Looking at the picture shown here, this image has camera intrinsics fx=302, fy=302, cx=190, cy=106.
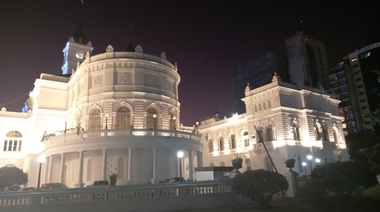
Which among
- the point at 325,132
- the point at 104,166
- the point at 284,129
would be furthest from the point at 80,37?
the point at 325,132

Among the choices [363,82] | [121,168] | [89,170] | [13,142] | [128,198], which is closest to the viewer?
[128,198]

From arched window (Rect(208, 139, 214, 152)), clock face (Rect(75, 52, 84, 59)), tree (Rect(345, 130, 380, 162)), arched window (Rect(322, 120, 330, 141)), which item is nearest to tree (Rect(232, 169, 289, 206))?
arched window (Rect(322, 120, 330, 141))

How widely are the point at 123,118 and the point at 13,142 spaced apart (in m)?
21.5

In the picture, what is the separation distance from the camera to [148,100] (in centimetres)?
4028

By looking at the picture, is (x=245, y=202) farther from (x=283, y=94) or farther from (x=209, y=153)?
(x=209, y=153)

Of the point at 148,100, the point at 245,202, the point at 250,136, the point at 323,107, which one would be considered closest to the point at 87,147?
the point at 148,100

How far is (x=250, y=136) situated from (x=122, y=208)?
38992mm

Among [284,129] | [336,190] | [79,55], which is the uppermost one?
[79,55]

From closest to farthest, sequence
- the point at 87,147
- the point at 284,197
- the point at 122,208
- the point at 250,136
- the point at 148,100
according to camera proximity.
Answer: the point at 122,208, the point at 284,197, the point at 87,147, the point at 148,100, the point at 250,136

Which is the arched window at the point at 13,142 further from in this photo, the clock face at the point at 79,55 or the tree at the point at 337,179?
the tree at the point at 337,179

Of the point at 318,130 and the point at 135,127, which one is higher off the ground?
the point at 318,130

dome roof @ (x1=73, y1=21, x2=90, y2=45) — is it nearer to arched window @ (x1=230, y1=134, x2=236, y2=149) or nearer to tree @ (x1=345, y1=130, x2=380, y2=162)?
arched window @ (x1=230, y1=134, x2=236, y2=149)

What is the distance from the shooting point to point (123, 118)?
3909cm

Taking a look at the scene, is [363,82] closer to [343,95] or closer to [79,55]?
[343,95]
